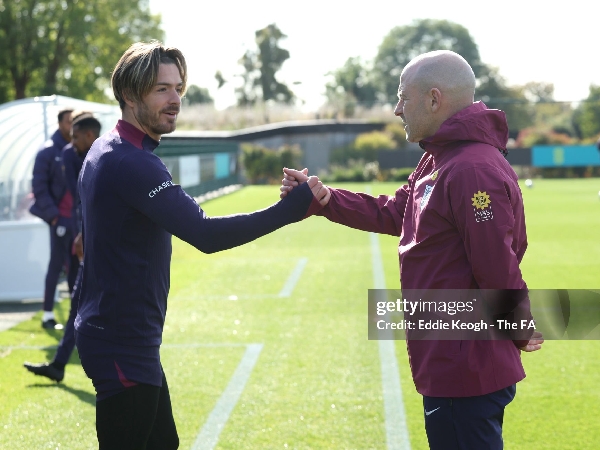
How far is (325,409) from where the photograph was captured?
6.30 meters

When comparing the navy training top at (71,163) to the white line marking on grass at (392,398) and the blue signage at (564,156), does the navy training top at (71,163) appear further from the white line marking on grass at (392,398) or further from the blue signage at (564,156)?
the blue signage at (564,156)

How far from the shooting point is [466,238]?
327cm

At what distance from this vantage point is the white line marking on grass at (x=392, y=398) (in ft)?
18.4

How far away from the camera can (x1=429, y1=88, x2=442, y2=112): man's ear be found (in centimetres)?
350

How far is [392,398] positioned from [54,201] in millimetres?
4611

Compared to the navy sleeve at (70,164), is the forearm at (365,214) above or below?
above

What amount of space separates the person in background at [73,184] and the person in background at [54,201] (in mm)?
534

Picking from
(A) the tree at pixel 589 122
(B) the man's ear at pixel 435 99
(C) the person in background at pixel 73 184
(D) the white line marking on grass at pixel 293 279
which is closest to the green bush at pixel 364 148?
(A) the tree at pixel 589 122

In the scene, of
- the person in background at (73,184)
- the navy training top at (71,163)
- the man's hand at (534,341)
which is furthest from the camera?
the navy training top at (71,163)

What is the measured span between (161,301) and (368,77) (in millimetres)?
114816

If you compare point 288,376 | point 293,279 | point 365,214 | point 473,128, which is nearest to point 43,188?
point 288,376

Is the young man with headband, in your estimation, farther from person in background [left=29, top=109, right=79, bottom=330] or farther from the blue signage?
the blue signage

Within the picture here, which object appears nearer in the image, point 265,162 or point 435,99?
point 435,99

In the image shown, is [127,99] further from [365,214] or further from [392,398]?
[392,398]
